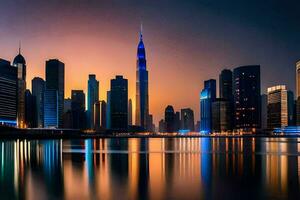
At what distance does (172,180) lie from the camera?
1815 inches

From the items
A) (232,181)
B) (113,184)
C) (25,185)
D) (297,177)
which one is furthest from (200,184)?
(25,185)

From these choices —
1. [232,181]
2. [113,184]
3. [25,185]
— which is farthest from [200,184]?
[25,185]

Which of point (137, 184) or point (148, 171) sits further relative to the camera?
point (148, 171)

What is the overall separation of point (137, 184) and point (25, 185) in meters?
10.6

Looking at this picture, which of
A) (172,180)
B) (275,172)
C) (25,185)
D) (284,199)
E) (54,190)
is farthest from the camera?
(275,172)

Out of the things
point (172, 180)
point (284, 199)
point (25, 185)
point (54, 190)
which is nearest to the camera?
point (284, 199)

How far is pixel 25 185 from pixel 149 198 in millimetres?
13776

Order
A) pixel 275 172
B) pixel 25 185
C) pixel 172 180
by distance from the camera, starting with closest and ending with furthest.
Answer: pixel 25 185
pixel 172 180
pixel 275 172

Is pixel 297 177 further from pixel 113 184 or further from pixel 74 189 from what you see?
pixel 74 189

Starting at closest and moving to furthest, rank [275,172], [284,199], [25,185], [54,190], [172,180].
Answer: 1. [284,199]
2. [54,190]
3. [25,185]
4. [172,180]
5. [275,172]

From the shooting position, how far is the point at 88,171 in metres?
55.3

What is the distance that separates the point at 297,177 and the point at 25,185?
91.2 ft

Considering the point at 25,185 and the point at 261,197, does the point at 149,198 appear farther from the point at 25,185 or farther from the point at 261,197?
the point at 25,185

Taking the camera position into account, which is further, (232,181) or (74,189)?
(232,181)
